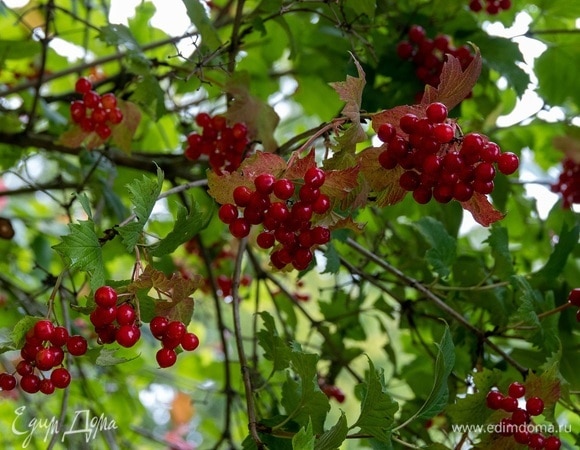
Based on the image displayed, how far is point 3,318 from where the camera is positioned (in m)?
1.45

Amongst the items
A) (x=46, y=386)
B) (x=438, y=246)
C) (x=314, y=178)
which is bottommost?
(x=438, y=246)

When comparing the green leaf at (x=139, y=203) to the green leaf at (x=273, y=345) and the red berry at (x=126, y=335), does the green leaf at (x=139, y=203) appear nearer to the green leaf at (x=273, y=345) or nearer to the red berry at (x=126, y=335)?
the red berry at (x=126, y=335)

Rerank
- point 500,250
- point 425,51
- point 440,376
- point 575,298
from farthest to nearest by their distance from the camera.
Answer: point 425,51 < point 500,250 < point 575,298 < point 440,376

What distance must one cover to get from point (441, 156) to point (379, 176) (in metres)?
0.06

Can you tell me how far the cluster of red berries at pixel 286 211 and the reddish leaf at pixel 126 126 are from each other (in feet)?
1.27

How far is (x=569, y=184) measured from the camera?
1146 mm

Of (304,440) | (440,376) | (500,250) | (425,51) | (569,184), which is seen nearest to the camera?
(304,440)

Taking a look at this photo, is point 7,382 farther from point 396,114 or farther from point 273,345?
point 396,114

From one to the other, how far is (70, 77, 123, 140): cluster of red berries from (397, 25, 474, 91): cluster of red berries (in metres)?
0.42

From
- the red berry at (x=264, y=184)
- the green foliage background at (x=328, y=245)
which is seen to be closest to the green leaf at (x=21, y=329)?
the green foliage background at (x=328, y=245)

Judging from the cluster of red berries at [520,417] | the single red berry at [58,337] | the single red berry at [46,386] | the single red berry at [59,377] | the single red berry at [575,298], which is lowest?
the cluster of red berries at [520,417]

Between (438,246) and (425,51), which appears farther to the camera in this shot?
(425,51)

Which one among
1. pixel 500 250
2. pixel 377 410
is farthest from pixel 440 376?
pixel 500 250

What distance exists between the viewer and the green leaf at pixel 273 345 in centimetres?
72
